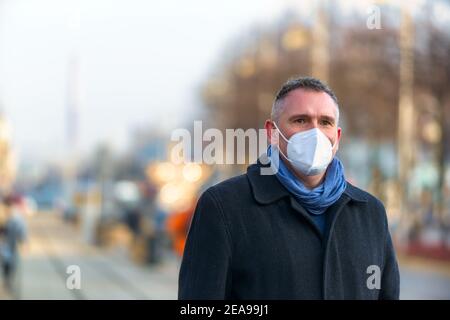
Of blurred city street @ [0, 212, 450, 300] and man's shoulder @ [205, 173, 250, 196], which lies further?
blurred city street @ [0, 212, 450, 300]

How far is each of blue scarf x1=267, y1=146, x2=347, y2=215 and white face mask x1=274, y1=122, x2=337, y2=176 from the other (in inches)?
1.6

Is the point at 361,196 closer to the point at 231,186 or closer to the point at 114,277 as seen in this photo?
the point at 231,186

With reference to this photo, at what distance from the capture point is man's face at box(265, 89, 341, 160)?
12.3 ft

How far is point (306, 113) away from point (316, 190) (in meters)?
0.25

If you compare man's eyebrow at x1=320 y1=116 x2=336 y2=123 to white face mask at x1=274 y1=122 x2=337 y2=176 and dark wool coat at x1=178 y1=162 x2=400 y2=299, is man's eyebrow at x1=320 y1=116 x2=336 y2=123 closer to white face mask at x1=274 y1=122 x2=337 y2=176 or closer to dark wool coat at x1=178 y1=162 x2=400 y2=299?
white face mask at x1=274 y1=122 x2=337 y2=176

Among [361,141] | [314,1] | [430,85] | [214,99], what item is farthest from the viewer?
[214,99]

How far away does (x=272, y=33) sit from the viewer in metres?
74.3

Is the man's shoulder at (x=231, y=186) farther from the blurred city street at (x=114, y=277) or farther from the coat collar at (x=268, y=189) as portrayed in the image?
the blurred city street at (x=114, y=277)

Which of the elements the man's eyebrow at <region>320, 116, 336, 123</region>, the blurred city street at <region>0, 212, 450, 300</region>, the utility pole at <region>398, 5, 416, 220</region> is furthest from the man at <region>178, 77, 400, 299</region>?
the utility pole at <region>398, 5, 416, 220</region>

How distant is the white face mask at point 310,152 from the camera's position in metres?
3.66
